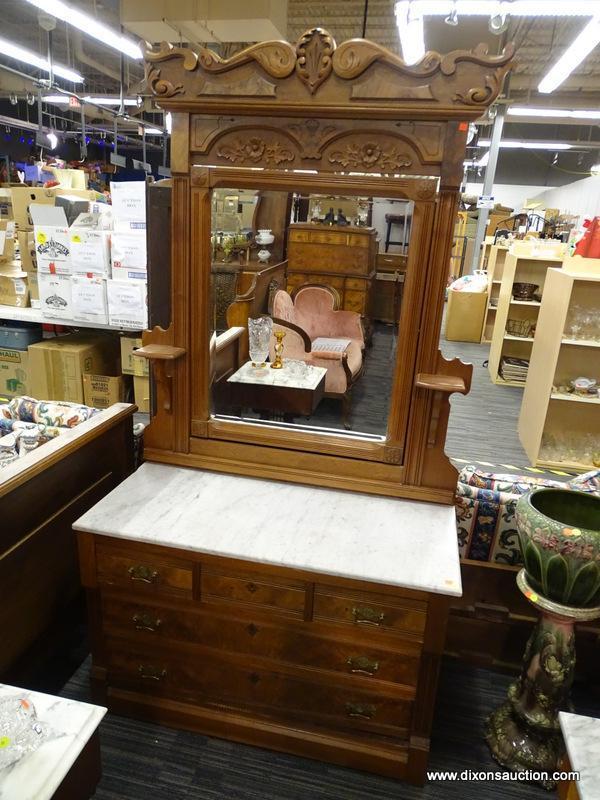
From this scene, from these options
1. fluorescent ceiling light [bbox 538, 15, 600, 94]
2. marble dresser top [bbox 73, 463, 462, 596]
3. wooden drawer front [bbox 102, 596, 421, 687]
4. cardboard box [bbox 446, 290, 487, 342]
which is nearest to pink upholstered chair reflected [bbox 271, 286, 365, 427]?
marble dresser top [bbox 73, 463, 462, 596]

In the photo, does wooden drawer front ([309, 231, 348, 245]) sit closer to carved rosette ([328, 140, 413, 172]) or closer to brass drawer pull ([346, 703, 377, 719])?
carved rosette ([328, 140, 413, 172])

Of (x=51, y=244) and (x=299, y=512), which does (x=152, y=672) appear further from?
(x=51, y=244)

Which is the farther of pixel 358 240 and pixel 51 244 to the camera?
pixel 51 244

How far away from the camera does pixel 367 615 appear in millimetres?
1734

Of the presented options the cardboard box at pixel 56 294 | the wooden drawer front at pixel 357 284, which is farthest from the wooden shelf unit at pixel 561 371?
the cardboard box at pixel 56 294

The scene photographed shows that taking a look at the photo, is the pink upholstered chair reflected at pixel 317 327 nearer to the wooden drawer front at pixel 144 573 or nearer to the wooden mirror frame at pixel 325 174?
the wooden mirror frame at pixel 325 174

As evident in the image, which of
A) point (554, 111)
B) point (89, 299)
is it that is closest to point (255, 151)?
point (89, 299)

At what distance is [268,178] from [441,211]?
0.57m

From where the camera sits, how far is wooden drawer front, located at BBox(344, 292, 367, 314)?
221 cm

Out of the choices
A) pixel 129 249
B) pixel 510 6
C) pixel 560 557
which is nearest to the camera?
pixel 560 557

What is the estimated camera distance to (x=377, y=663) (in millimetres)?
1787

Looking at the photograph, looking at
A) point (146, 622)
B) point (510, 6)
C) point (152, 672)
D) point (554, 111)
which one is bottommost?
point (152, 672)

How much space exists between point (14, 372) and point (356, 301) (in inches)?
138

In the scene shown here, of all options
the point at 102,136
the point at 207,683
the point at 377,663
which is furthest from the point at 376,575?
the point at 102,136
